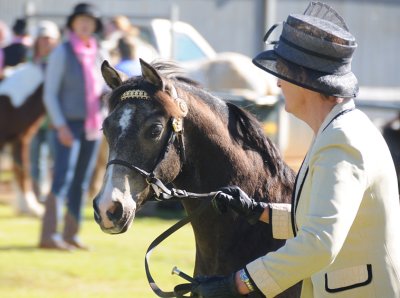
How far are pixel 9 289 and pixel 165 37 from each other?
21.4ft

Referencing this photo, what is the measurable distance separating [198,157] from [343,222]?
1364mm

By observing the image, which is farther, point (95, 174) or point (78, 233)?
point (95, 174)

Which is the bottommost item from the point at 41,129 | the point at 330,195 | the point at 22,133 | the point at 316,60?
the point at 41,129

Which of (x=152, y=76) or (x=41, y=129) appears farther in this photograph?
(x=41, y=129)

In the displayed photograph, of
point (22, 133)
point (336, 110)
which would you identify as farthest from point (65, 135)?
point (336, 110)

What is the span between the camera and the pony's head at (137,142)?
4.18m

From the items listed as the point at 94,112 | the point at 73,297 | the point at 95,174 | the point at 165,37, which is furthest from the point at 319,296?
the point at 165,37

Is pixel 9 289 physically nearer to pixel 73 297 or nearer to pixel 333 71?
pixel 73 297

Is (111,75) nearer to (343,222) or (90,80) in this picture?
(343,222)

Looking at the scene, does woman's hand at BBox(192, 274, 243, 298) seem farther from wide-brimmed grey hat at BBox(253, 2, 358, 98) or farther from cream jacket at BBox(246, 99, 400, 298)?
wide-brimmed grey hat at BBox(253, 2, 358, 98)

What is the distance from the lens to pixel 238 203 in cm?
407

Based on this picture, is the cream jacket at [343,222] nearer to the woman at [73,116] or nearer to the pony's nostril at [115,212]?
the pony's nostril at [115,212]

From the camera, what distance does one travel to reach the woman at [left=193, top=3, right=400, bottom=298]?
3.23 m

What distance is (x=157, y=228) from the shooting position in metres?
11.0
